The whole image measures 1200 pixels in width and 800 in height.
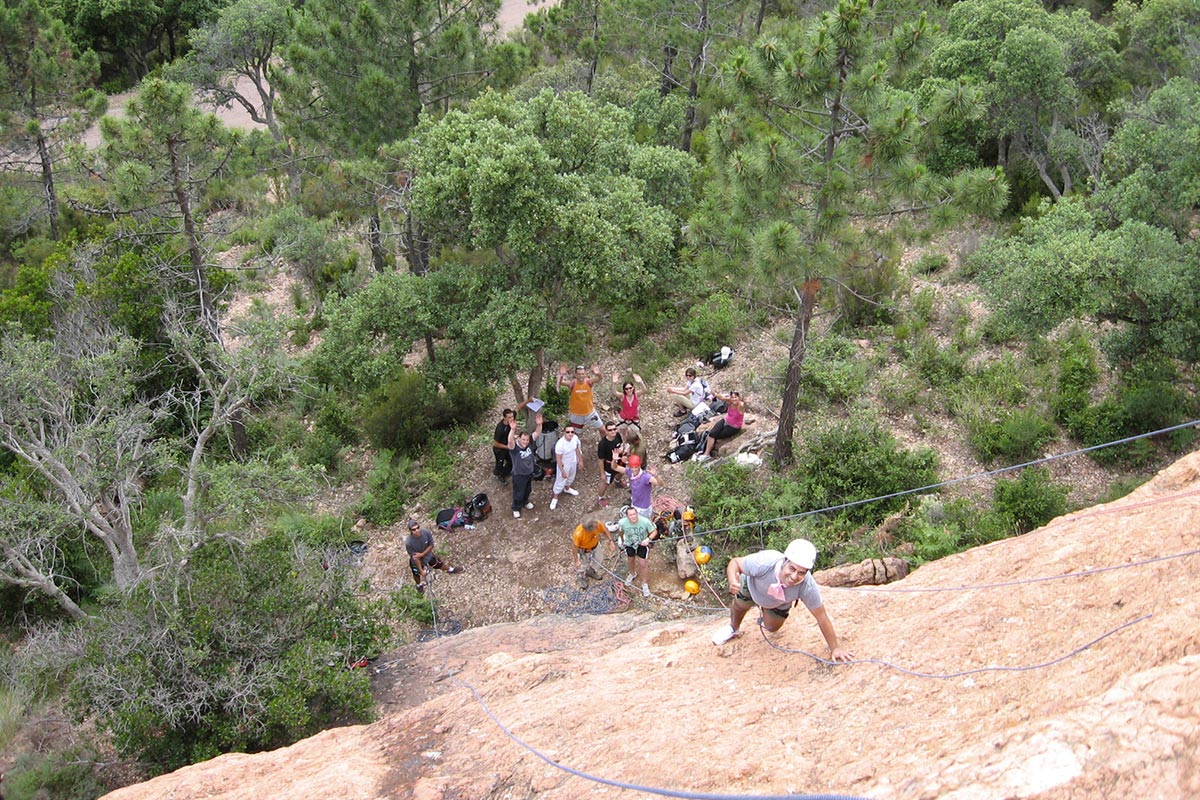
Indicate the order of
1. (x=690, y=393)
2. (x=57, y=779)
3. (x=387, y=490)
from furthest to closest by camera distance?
(x=690, y=393), (x=387, y=490), (x=57, y=779)

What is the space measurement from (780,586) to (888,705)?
98 centimetres

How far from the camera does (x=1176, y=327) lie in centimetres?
1027

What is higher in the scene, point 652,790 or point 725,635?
point 652,790

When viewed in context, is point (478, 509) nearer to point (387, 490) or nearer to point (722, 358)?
point (387, 490)

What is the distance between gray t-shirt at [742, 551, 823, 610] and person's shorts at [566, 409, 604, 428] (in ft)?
21.3

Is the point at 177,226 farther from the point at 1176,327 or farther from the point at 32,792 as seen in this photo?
the point at 1176,327

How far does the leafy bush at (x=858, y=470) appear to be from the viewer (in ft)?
34.9

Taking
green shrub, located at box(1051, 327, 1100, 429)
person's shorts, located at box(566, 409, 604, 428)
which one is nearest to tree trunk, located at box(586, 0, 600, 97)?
person's shorts, located at box(566, 409, 604, 428)

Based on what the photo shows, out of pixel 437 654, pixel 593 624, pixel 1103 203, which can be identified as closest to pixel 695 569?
pixel 593 624

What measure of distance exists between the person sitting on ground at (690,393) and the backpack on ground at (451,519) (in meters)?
3.80

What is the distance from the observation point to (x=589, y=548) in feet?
33.1

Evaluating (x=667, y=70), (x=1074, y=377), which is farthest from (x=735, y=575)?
(x=667, y=70)

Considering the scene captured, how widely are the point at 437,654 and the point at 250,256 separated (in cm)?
1448

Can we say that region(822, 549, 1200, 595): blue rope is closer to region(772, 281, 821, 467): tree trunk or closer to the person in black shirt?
region(772, 281, 821, 467): tree trunk
